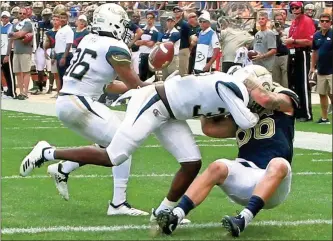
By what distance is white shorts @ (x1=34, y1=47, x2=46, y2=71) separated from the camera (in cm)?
1906

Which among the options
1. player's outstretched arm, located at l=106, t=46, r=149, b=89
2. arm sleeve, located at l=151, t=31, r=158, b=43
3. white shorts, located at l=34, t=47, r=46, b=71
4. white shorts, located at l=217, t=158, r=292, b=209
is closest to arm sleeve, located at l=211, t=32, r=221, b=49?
arm sleeve, located at l=151, t=31, r=158, b=43

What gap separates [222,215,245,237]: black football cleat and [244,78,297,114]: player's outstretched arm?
0.76m

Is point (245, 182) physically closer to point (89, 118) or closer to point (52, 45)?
point (89, 118)

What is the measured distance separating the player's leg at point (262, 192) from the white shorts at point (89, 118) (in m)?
1.21

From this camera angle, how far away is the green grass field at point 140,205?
6.04 metres

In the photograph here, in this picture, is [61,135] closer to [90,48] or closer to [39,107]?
[39,107]

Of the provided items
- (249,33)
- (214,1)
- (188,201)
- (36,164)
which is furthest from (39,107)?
(188,201)

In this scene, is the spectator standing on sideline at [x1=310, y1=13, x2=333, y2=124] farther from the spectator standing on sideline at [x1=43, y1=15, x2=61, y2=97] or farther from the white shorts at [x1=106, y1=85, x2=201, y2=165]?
the white shorts at [x1=106, y1=85, x2=201, y2=165]

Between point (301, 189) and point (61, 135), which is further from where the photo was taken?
point (61, 135)

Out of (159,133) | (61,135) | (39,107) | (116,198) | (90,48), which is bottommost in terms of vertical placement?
(39,107)

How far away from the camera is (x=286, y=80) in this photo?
14.5 meters

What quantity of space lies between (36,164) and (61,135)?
547cm

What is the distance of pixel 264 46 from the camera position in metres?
14.1

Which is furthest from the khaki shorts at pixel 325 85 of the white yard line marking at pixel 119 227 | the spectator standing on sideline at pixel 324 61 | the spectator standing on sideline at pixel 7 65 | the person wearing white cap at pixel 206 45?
the white yard line marking at pixel 119 227
